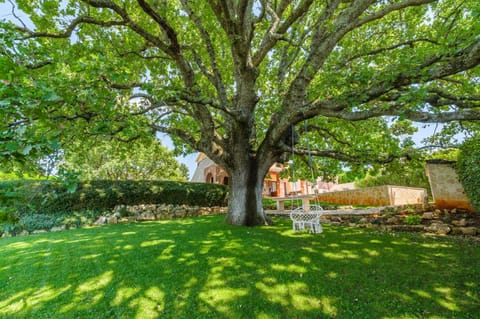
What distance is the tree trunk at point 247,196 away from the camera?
809 centimetres

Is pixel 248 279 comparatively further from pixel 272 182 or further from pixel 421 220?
pixel 272 182

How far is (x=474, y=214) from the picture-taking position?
722 centimetres

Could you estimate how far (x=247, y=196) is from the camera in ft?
26.7

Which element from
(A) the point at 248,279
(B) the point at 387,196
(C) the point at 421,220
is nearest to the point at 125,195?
(A) the point at 248,279

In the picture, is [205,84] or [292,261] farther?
[205,84]

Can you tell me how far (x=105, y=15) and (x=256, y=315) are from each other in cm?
915

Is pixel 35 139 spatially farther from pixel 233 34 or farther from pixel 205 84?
pixel 205 84

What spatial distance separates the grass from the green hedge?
5928 millimetres

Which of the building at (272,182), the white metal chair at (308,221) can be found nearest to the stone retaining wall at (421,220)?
the white metal chair at (308,221)

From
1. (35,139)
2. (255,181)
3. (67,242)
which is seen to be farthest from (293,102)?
(67,242)

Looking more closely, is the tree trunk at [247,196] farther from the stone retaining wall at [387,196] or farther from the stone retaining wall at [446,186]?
the stone retaining wall at [387,196]

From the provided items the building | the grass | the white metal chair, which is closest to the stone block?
the grass

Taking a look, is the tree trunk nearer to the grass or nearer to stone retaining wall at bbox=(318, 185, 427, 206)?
the grass

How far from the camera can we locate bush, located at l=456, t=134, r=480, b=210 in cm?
610
